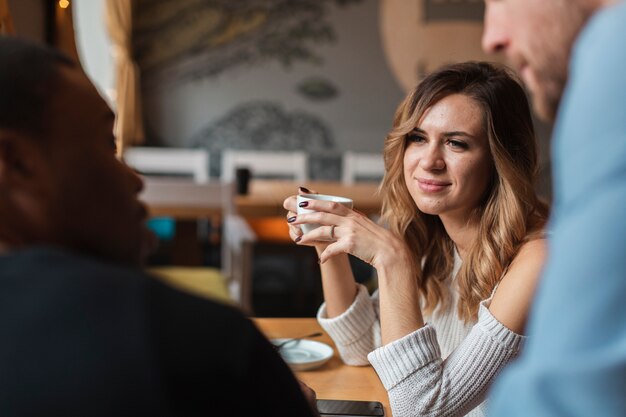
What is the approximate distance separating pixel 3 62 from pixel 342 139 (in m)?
5.45

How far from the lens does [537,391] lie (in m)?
0.54

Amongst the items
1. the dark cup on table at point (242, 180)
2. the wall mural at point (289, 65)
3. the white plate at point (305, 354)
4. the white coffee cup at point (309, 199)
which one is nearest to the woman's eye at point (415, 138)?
the white coffee cup at point (309, 199)

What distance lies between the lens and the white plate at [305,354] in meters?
1.45

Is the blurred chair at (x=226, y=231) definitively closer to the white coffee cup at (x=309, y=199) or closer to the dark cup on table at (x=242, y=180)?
the dark cup on table at (x=242, y=180)

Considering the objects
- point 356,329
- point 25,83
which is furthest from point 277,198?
point 25,83

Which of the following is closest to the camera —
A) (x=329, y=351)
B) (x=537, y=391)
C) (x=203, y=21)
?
(x=537, y=391)

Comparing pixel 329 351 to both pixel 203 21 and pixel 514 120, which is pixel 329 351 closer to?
pixel 514 120

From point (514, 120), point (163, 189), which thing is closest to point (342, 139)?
point (163, 189)

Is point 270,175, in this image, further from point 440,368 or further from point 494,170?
point 440,368

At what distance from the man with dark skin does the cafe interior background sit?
16.4 feet

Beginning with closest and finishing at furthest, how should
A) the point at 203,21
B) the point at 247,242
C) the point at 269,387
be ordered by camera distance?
the point at 269,387
the point at 247,242
the point at 203,21

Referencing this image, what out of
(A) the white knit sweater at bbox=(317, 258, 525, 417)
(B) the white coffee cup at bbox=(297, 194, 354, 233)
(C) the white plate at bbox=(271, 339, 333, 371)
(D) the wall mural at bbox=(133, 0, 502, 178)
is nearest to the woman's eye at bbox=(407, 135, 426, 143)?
(B) the white coffee cup at bbox=(297, 194, 354, 233)

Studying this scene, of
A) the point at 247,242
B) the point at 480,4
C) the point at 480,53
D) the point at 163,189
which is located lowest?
the point at 247,242

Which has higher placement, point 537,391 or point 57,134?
point 57,134
